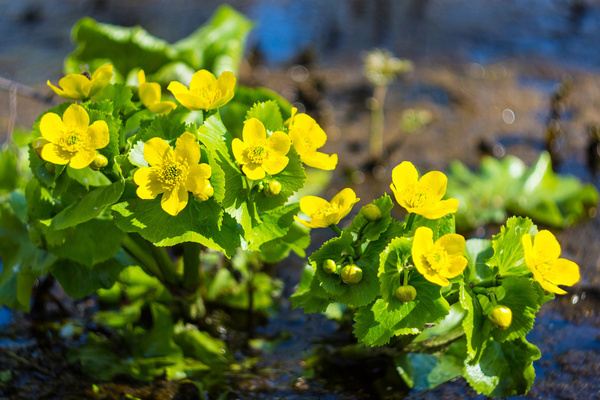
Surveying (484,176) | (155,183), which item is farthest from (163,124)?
(484,176)

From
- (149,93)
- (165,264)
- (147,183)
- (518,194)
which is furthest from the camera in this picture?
(518,194)

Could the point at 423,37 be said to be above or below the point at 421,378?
below

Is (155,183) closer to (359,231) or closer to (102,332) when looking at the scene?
(359,231)

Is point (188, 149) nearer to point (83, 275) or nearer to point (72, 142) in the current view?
point (72, 142)

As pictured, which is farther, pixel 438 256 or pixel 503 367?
pixel 503 367

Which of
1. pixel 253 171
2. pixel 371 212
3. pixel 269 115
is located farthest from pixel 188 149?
pixel 371 212

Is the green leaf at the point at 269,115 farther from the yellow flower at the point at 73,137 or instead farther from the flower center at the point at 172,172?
the yellow flower at the point at 73,137
